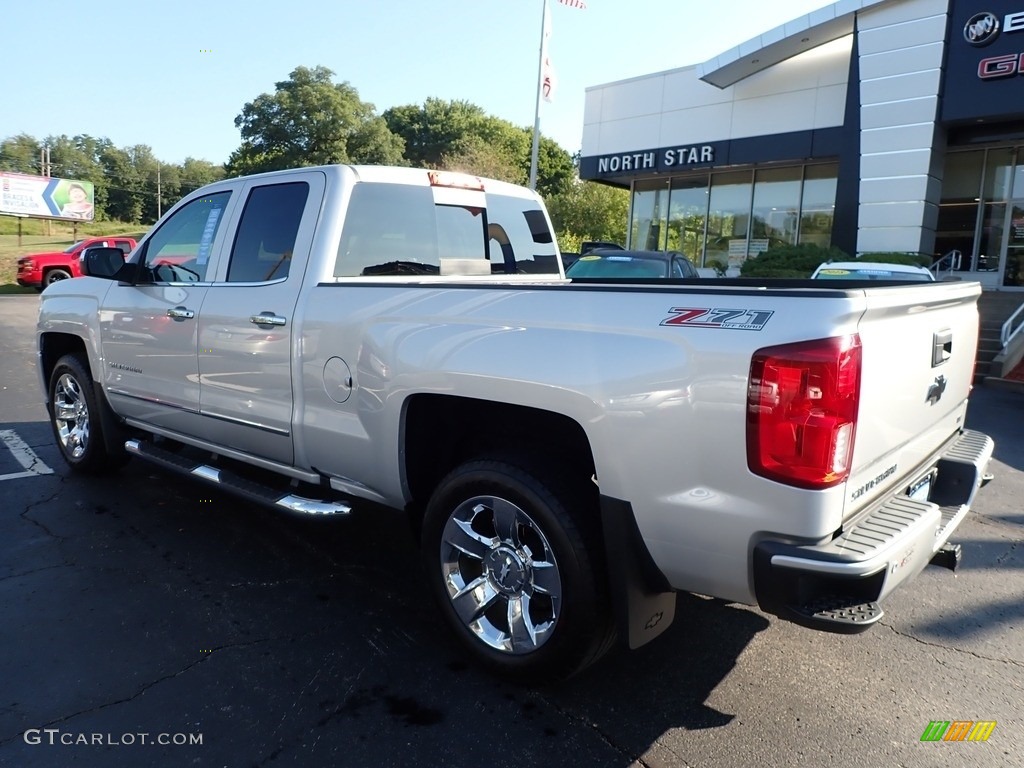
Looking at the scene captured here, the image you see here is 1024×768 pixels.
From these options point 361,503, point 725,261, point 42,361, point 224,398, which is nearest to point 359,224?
point 224,398

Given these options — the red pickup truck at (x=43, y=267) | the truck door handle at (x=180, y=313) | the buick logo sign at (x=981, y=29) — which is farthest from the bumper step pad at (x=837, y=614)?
the red pickup truck at (x=43, y=267)

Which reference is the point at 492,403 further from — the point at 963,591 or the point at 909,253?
the point at 909,253

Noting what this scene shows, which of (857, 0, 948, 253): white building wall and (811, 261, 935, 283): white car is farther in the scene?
(857, 0, 948, 253): white building wall

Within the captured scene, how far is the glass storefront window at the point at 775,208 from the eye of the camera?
21.9m

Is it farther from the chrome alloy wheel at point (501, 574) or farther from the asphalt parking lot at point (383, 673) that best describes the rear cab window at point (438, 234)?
the asphalt parking lot at point (383, 673)

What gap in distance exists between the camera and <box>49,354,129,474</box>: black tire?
5215 mm

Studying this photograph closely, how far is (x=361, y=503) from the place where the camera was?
511cm

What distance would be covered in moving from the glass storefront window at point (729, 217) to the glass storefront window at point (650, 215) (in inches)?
71.5

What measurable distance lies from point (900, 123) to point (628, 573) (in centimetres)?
1916

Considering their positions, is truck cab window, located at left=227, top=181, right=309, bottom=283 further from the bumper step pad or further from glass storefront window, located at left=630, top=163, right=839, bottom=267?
glass storefront window, located at left=630, top=163, right=839, bottom=267

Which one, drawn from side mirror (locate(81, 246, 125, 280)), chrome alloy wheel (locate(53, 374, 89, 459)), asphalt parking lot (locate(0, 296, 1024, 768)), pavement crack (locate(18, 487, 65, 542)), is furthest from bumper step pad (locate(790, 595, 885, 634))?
chrome alloy wheel (locate(53, 374, 89, 459))

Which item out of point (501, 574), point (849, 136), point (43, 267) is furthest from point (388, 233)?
point (43, 267)

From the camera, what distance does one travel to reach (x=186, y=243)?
4.60m

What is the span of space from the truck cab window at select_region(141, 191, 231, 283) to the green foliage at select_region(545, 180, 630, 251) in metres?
36.7
